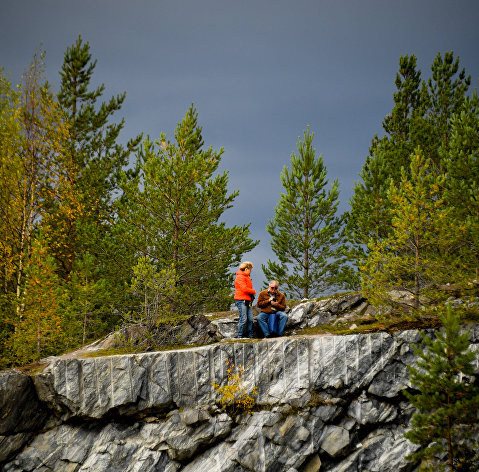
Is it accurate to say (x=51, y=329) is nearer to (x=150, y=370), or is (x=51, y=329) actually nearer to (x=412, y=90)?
(x=150, y=370)

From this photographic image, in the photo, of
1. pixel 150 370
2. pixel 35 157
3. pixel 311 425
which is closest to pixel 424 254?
pixel 311 425

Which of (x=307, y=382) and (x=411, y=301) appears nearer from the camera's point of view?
(x=307, y=382)

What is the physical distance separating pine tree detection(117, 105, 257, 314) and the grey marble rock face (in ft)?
14.5

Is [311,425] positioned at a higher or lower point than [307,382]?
lower

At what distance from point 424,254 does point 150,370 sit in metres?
8.46

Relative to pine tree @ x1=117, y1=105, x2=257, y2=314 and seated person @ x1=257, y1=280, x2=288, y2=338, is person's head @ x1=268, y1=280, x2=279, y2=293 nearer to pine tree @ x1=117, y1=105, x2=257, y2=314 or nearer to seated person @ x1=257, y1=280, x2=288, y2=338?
seated person @ x1=257, y1=280, x2=288, y2=338

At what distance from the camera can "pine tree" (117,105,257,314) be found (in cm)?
1416

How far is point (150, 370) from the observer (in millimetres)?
9516

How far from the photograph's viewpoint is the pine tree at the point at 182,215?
14.2 metres

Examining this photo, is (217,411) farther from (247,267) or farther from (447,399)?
(447,399)

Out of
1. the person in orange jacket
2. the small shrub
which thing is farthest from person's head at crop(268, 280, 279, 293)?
the small shrub

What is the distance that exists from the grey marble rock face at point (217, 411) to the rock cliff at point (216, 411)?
23mm

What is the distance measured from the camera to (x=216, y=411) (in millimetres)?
9273

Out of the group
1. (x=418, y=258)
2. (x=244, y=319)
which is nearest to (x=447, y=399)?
(x=418, y=258)
